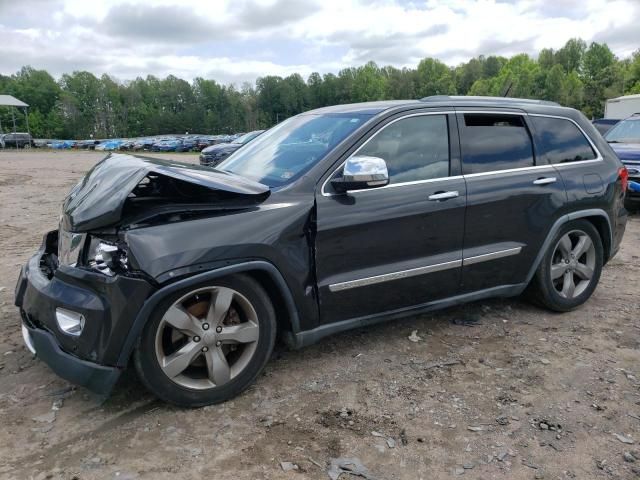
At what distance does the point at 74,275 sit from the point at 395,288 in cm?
198

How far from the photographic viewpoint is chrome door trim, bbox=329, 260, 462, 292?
11.2 ft

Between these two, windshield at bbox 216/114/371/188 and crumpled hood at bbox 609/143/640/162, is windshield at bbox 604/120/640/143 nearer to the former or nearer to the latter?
crumpled hood at bbox 609/143/640/162

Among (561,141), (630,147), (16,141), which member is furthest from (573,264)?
(16,141)

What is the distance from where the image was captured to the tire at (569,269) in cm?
445

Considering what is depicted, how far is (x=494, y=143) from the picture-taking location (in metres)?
4.13

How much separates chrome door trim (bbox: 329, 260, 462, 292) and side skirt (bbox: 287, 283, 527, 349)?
249mm

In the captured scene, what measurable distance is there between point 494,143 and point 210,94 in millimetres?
124475

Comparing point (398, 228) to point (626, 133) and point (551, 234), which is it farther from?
point (626, 133)

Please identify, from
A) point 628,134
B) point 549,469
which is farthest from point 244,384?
point 628,134

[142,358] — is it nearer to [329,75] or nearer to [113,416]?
[113,416]

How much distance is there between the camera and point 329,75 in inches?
4801

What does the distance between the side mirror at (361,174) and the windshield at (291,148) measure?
0.87ft

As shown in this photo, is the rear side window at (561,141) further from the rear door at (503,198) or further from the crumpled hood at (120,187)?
the crumpled hood at (120,187)

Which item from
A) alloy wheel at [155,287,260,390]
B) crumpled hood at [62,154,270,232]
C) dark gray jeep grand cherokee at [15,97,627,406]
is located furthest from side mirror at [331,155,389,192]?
alloy wheel at [155,287,260,390]
